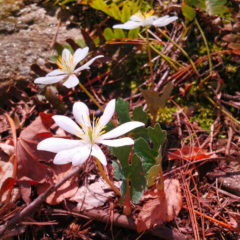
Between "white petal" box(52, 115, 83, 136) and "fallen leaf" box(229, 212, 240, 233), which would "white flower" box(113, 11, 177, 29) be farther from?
"fallen leaf" box(229, 212, 240, 233)

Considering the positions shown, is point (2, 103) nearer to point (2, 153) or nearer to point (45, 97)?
point (45, 97)

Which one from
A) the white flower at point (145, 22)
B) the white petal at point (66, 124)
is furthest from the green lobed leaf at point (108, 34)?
the white petal at point (66, 124)

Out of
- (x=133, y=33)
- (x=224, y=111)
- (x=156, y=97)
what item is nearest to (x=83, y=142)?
(x=156, y=97)

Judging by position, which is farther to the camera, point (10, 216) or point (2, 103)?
point (2, 103)

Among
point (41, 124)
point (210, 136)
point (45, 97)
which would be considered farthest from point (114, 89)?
point (210, 136)

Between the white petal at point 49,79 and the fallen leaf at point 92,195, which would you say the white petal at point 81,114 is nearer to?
the white petal at point 49,79

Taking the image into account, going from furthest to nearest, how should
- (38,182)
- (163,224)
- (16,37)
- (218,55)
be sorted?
(16,37), (218,55), (38,182), (163,224)
